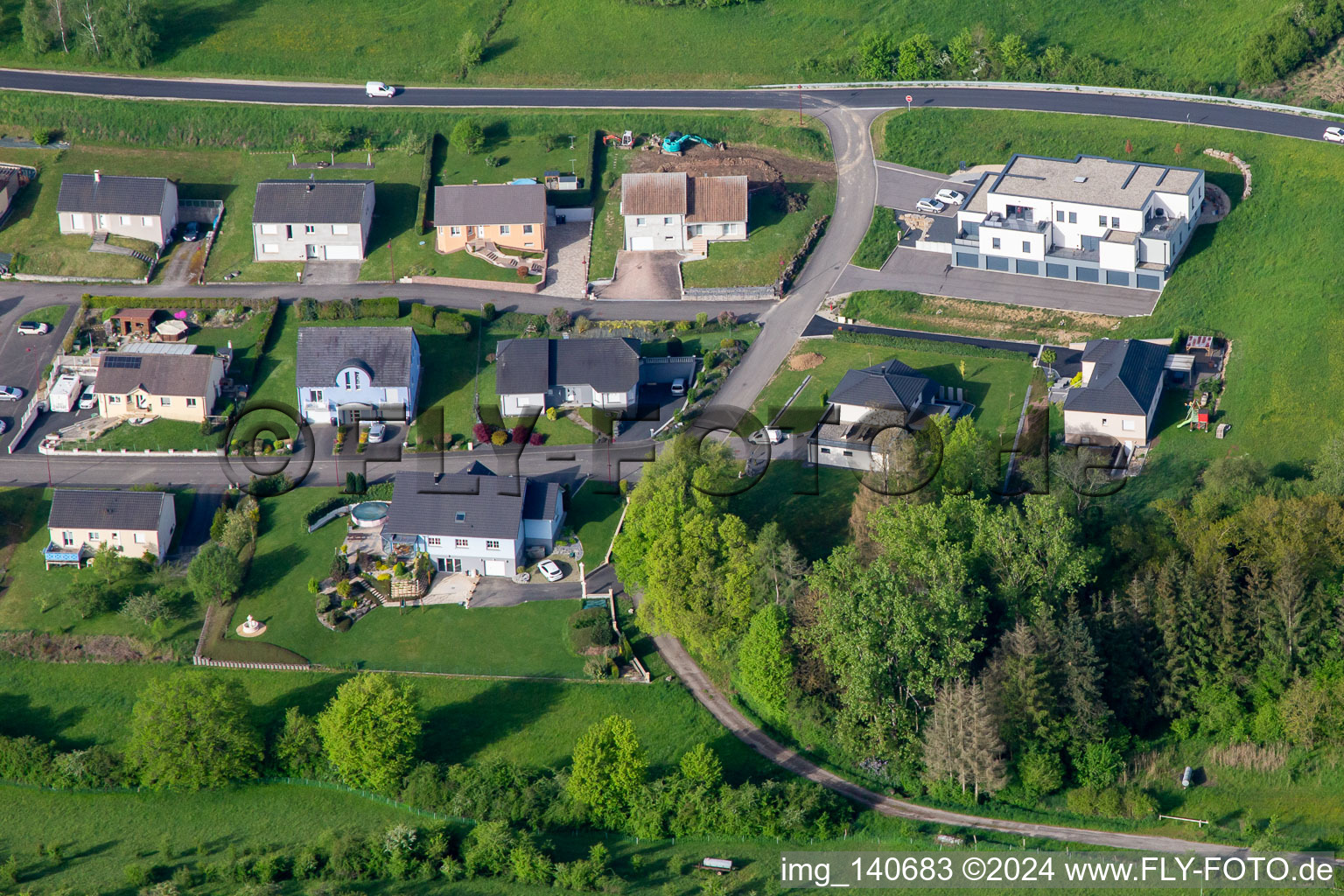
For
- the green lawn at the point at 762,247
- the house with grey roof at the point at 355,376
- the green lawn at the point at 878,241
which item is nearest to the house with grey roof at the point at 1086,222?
the green lawn at the point at 878,241

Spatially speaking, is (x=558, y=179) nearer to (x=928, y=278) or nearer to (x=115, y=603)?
(x=928, y=278)

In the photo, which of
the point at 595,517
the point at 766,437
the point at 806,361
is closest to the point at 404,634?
the point at 595,517

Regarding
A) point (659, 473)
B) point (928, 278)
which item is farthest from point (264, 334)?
point (928, 278)

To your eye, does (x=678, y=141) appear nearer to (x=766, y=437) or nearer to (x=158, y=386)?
(x=766, y=437)

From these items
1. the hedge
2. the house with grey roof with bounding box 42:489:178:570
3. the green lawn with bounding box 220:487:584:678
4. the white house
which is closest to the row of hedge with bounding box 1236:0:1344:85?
the hedge

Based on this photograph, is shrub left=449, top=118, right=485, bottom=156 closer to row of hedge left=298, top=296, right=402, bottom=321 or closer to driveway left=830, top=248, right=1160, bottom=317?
row of hedge left=298, top=296, right=402, bottom=321

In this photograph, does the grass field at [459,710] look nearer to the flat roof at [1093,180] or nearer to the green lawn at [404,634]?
the green lawn at [404,634]

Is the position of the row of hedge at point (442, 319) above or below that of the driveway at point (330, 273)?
below
